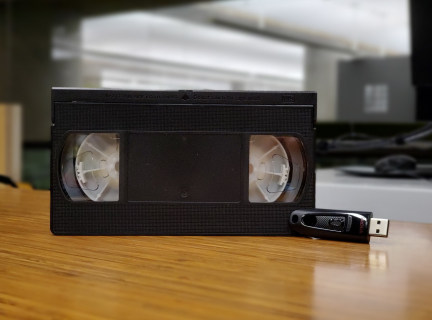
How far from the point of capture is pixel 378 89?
1.65 meters

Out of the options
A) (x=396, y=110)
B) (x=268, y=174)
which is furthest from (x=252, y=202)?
(x=396, y=110)

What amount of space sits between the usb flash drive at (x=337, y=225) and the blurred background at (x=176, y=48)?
2.05 m

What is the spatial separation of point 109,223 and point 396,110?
122 cm

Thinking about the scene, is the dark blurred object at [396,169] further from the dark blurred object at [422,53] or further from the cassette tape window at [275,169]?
the cassette tape window at [275,169]

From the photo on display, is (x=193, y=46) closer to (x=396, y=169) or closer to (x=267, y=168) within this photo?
(x=396, y=169)

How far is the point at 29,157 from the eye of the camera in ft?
15.5

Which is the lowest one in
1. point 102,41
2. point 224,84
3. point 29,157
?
point 29,157

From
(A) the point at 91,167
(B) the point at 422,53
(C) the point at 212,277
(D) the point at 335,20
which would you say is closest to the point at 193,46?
(D) the point at 335,20

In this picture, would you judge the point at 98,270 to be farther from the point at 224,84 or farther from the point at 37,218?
the point at 224,84

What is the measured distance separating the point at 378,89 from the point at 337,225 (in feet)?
3.83

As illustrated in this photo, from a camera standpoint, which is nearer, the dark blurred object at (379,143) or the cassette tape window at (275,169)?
the cassette tape window at (275,169)

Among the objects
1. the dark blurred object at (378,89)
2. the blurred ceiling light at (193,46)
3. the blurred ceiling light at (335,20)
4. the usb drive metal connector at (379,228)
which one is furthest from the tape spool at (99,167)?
the blurred ceiling light at (193,46)

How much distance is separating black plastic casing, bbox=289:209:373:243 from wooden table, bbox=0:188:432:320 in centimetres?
1

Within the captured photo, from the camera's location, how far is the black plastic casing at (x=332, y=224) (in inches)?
22.1
